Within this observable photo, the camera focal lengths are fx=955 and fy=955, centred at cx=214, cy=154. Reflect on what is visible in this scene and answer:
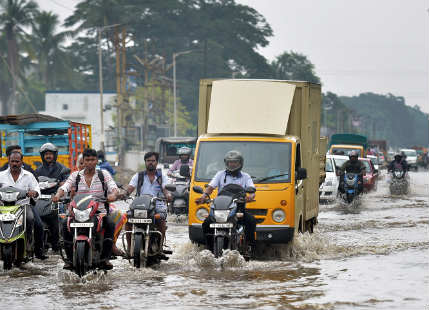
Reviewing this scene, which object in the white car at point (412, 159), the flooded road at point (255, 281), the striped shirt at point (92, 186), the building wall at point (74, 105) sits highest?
the building wall at point (74, 105)

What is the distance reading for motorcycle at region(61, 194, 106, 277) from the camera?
11.1m

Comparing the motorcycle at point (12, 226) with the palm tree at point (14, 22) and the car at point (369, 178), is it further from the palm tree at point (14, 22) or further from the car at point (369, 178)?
the palm tree at point (14, 22)

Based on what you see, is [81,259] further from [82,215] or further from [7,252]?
[7,252]

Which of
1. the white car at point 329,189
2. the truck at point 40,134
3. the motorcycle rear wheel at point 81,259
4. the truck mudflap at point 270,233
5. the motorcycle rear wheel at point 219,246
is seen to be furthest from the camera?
the white car at point 329,189

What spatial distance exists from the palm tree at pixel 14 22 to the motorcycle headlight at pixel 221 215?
242 ft

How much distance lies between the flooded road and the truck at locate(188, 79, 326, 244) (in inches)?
23.3

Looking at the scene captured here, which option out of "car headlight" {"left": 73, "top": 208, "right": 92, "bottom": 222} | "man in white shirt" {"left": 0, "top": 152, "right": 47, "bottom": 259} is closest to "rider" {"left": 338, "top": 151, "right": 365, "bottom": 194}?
"man in white shirt" {"left": 0, "top": 152, "right": 47, "bottom": 259}

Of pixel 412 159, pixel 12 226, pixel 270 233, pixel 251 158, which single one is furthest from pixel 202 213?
pixel 412 159

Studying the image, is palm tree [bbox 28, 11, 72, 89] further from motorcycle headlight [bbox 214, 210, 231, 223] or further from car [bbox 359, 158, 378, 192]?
motorcycle headlight [bbox 214, 210, 231, 223]

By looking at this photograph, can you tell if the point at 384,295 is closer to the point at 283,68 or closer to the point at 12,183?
the point at 12,183

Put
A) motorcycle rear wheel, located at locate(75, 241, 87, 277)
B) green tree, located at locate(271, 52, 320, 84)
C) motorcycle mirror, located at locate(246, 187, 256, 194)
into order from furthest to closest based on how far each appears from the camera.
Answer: green tree, located at locate(271, 52, 320, 84) → motorcycle mirror, located at locate(246, 187, 256, 194) → motorcycle rear wheel, located at locate(75, 241, 87, 277)

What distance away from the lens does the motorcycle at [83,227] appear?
11055mm

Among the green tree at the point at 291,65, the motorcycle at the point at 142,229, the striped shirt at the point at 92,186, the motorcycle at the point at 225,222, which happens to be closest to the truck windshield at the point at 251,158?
the motorcycle at the point at 225,222

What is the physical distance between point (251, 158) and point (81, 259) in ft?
14.0
